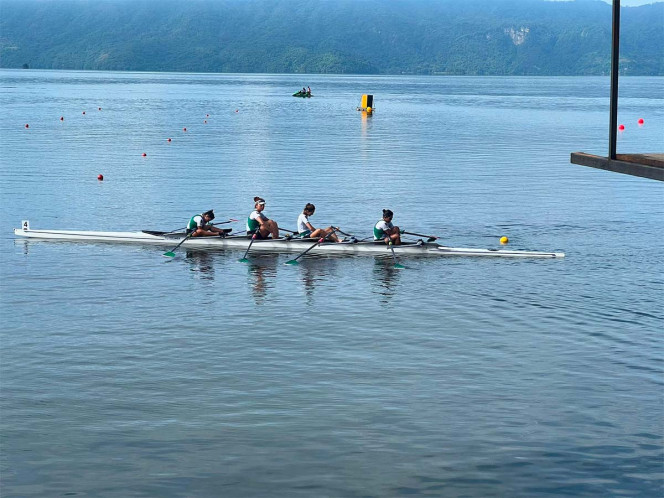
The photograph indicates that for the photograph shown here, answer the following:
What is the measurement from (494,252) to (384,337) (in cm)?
1178

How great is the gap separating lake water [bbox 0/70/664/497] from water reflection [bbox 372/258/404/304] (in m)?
0.15

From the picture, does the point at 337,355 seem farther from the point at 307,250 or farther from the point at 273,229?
the point at 273,229

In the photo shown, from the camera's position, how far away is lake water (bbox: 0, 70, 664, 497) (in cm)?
1748

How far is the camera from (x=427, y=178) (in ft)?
207

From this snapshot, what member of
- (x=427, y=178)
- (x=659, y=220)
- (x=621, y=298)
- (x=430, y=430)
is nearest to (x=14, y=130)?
(x=427, y=178)

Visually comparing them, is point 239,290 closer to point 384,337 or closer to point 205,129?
point 384,337

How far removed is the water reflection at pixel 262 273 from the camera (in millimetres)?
30516

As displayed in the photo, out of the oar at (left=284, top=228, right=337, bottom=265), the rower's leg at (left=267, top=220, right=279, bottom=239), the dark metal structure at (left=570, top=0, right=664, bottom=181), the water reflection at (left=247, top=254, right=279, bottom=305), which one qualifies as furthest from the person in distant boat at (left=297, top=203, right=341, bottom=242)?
the dark metal structure at (left=570, top=0, right=664, bottom=181)

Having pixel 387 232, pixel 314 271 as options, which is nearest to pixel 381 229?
pixel 387 232

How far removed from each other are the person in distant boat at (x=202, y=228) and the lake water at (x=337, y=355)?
48.1 inches

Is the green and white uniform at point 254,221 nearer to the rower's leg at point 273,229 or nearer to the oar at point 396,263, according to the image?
the rower's leg at point 273,229

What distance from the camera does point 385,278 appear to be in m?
32.9

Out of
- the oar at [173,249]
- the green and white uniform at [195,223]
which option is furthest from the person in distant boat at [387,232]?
the oar at [173,249]

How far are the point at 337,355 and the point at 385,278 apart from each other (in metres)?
9.39
